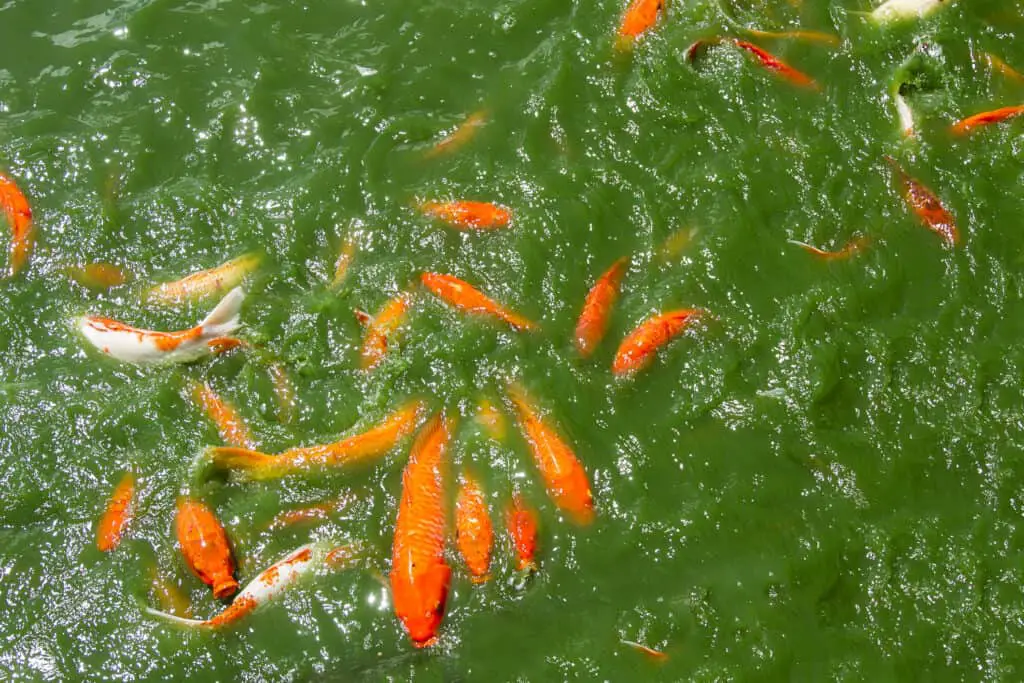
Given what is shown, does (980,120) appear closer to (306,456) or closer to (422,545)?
(422,545)

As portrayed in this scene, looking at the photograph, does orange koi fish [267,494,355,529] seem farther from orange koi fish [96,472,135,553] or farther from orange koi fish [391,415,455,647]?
orange koi fish [96,472,135,553]

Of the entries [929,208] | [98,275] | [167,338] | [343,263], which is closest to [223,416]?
[167,338]

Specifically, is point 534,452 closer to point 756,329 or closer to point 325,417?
point 325,417

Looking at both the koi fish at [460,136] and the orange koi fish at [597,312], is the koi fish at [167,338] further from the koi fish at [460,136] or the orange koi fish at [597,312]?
the orange koi fish at [597,312]

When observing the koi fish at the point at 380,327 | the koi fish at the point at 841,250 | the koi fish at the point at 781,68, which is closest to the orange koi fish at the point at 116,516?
the koi fish at the point at 380,327

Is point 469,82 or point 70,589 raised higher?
point 469,82

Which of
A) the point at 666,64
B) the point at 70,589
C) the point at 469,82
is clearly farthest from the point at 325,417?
the point at 666,64

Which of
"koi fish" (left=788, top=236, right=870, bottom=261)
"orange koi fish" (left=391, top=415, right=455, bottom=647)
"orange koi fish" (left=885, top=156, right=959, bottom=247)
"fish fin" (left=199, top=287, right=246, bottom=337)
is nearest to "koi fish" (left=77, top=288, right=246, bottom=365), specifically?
"fish fin" (left=199, top=287, right=246, bottom=337)
